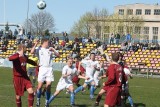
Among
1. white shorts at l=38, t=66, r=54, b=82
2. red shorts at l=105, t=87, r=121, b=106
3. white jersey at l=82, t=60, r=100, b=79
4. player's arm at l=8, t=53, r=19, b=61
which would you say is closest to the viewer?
red shorts at l=105, t=87, r=121, b=106

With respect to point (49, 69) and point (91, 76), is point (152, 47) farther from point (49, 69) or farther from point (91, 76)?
point (49, 69)

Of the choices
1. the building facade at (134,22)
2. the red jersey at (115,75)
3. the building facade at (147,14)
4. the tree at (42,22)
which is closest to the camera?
the red jersey at (115,75)

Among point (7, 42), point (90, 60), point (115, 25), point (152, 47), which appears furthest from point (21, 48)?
point (115, 25)

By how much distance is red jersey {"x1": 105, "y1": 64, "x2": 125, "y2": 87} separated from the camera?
12312mm

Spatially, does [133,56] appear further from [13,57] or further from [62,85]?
[13,57]

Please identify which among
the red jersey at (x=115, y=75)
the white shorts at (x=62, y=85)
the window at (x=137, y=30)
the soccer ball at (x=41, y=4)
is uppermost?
the soccer ball at (x=41, y=4)

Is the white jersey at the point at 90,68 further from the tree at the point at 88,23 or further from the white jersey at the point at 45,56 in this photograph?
the tree at the point at 88,23

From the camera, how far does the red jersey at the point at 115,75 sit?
12.3m

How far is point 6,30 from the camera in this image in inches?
2398

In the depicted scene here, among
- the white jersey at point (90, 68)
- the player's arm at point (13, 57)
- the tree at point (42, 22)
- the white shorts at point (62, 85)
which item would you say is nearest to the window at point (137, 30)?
the tree at point (42, 22)

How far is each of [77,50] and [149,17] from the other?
84.5m

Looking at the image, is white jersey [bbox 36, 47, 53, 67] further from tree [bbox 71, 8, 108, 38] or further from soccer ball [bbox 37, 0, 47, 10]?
tree [bbox 71, 8, 108, 38]

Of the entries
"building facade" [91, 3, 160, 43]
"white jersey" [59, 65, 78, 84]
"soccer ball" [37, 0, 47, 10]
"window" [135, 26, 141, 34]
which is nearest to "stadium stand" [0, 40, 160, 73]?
"soccer ball" [37, 0, 47, 10]

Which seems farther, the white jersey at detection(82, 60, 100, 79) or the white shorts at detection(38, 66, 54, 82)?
the white jersey at detection(82, 60, 100, 79)
